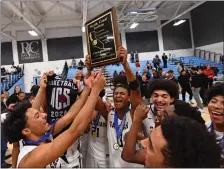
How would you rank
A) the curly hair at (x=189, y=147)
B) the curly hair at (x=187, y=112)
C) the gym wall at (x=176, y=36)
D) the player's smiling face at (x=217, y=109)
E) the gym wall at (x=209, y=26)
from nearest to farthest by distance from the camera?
1. the curly hair at (x=189, y=147)
2. the curly hair at (x=187, y=112)
3. the player's smiling face at (x=217, y=109)
4. the gym wall at (x=209, y=26)
5. the gym wall at (x=176, y=36)

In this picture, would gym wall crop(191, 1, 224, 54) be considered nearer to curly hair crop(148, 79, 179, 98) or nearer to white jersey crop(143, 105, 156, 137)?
curly hair crop(148, 79, 179, 98)

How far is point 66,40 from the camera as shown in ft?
60.1

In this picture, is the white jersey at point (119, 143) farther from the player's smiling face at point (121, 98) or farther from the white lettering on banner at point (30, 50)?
the white lettering on banner at point (30, 50)

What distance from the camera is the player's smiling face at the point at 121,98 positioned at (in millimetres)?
2008

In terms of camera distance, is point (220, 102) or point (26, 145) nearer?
point (26, 145)

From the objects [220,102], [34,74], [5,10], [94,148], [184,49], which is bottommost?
[94,148]

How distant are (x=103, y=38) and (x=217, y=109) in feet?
3.02

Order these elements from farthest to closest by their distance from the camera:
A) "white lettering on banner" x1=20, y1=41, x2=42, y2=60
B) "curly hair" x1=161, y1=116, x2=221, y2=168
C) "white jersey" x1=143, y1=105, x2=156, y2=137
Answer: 1. "white lettering on banner" x1=20, y1=41, x2=42, y2=60
2. "white jersey" x1=143, y1=105, x2=156, y2=137
3. "curly hair" x1=161, y1=116, x2=221, y2=168

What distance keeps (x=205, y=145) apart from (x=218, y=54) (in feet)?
56.3

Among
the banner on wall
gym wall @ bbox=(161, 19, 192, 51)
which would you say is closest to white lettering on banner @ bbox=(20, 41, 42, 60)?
the banner on wall

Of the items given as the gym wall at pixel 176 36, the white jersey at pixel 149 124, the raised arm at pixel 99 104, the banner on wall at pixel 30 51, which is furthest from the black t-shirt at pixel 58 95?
the gym wall at pixel 176 36

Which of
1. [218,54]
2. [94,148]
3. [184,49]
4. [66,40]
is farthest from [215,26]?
[94,148]

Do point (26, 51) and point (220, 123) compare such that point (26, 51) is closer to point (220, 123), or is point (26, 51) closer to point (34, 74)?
point (34, 74)

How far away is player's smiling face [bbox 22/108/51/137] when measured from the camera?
1495mm
